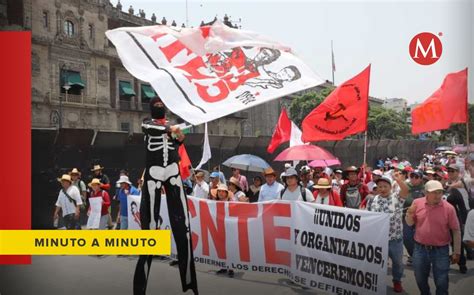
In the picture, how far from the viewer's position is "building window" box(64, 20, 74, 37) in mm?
28789

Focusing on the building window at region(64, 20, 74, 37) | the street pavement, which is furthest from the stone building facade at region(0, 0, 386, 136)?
the street pavement

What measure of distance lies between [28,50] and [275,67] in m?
2.94

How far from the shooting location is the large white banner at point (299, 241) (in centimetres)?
488

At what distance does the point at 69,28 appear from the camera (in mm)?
29625

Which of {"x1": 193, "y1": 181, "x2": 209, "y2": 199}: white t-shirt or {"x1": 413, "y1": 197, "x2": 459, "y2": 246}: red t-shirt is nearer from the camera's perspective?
{"x1": 413, "y1": 197, "x2": 459, "y2": 246}: red t-shirt

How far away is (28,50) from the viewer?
5250 millimetres

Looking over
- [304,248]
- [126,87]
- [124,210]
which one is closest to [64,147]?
[124,210]

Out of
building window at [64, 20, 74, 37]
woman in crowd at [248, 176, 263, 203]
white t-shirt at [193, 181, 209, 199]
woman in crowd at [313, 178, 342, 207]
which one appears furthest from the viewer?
building window at [64, 20, 74, 37]

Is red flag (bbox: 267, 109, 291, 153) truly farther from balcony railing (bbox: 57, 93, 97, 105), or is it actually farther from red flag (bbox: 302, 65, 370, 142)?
balcony railing (bbox: 57, 93, 97, 105)

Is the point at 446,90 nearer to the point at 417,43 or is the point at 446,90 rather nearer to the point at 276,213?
the point at 417,43

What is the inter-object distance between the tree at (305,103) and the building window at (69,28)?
2327 centimetres

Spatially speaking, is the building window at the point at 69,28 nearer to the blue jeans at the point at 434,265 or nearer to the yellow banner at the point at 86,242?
the yellow banner at the point at 86,242

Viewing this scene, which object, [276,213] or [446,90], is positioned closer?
[276,213]

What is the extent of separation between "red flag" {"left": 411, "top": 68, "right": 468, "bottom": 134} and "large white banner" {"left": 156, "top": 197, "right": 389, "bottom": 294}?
2.40 metres
